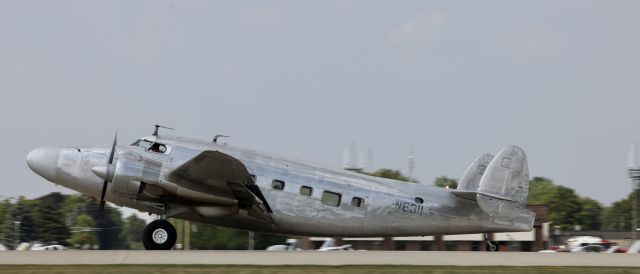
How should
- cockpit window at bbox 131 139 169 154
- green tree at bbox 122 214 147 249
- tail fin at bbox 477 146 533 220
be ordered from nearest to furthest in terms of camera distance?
cockpit window at bbox 131 139 169 154, tail fin at bbox 477 146 533 220, green tree at bbox 122 214 147 249

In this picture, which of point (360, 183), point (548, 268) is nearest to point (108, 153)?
point (360, 183)

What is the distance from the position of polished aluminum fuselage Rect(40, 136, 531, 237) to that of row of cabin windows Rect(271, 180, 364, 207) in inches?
2.8

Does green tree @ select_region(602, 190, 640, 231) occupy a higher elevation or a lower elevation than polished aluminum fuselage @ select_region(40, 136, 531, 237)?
higher

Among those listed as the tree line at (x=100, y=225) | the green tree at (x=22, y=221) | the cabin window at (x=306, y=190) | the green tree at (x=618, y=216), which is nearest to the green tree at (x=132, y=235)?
the tree line at (x=100, y=225)

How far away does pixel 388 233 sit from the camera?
21.9 meters

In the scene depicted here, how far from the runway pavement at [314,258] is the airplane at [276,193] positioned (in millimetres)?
2103

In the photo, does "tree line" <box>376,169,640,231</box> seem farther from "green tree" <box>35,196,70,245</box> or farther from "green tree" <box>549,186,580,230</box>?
"green tree" <box>35,196,70,245</box>

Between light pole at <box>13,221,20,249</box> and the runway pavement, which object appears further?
light pole at <box>13,221,20,249</box>

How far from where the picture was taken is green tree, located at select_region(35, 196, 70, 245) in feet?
219

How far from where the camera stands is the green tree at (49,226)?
66875 mm

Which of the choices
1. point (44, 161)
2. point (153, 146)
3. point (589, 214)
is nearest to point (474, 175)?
point (153, 146)

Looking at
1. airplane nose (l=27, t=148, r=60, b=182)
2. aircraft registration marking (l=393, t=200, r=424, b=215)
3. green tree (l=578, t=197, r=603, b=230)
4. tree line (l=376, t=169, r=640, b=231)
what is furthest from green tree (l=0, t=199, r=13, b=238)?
green tree (l=578, t=197, r=603, b=230)

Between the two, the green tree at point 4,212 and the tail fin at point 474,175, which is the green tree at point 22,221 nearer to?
the green tree at point 4,212

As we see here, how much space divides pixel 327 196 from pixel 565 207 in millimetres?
81276
